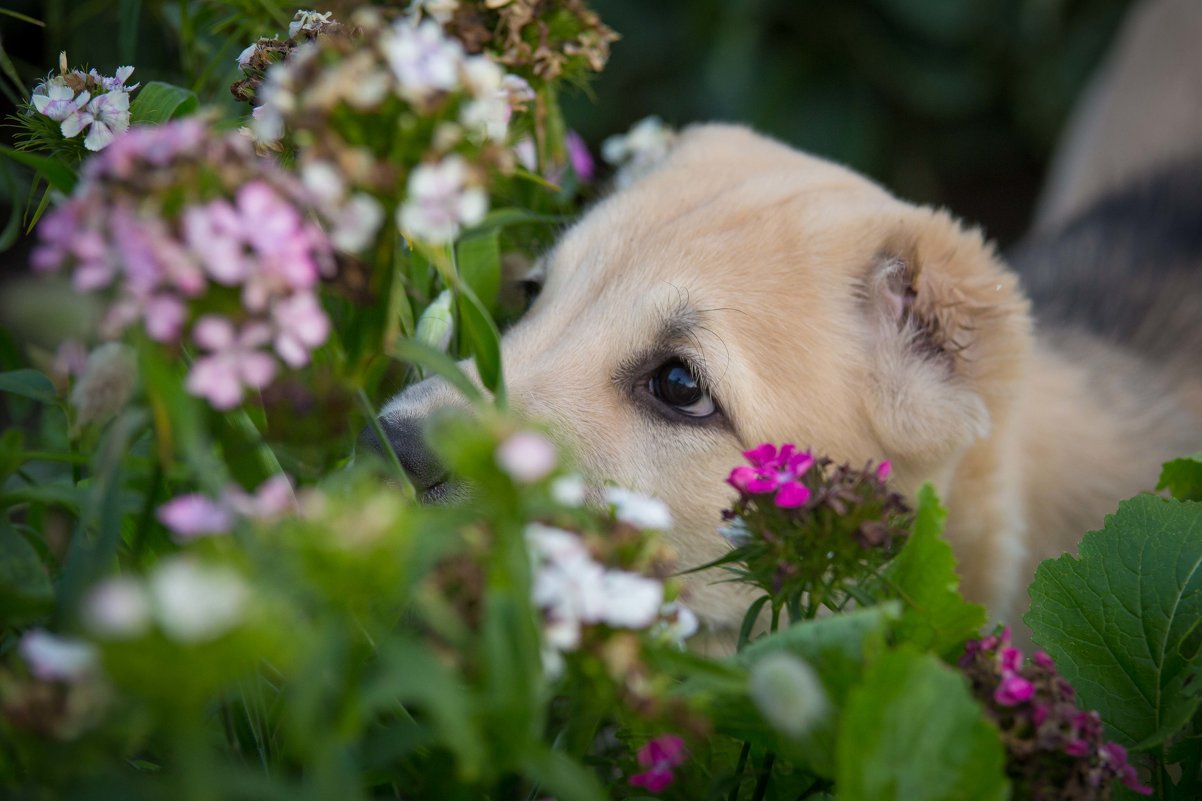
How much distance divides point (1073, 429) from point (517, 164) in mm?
1173

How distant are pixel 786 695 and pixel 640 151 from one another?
5.01 feet

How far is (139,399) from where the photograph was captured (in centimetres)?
83

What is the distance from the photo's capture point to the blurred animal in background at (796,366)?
5.50 feet

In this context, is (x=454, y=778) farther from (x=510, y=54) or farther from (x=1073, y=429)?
(x=1073, y=429)

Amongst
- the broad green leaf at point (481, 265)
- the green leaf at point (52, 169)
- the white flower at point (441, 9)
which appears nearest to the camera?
the green leaf at point (52, 169)

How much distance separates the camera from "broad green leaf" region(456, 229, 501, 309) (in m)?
1.64

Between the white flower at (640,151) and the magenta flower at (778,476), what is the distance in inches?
44.2

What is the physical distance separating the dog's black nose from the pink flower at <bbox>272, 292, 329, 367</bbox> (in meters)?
0.72

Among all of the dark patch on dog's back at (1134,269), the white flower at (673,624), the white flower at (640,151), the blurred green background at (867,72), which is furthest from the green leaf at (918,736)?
the blurred green background at (867,72)

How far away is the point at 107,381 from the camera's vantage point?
96cm

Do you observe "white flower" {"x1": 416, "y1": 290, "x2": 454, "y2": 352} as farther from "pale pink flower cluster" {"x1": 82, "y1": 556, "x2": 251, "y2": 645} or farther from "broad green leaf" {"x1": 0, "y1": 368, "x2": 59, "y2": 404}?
"pale pink flower cluster" {"x1": 82, "y1": 556, "x2": 251, "y2": 645}

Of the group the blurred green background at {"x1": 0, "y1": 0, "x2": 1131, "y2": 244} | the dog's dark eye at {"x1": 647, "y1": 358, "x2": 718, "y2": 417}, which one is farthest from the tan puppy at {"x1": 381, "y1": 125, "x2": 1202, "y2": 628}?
the blurred green background at {"x1": 0, "y1": 0, "x2": 1131, "y2": 244}

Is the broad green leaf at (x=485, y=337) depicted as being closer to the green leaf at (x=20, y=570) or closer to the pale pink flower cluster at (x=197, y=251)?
the pale pink flower cluster at (x=197, y=251)

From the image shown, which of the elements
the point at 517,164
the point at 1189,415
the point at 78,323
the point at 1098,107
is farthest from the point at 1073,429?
the point at 1098,107
